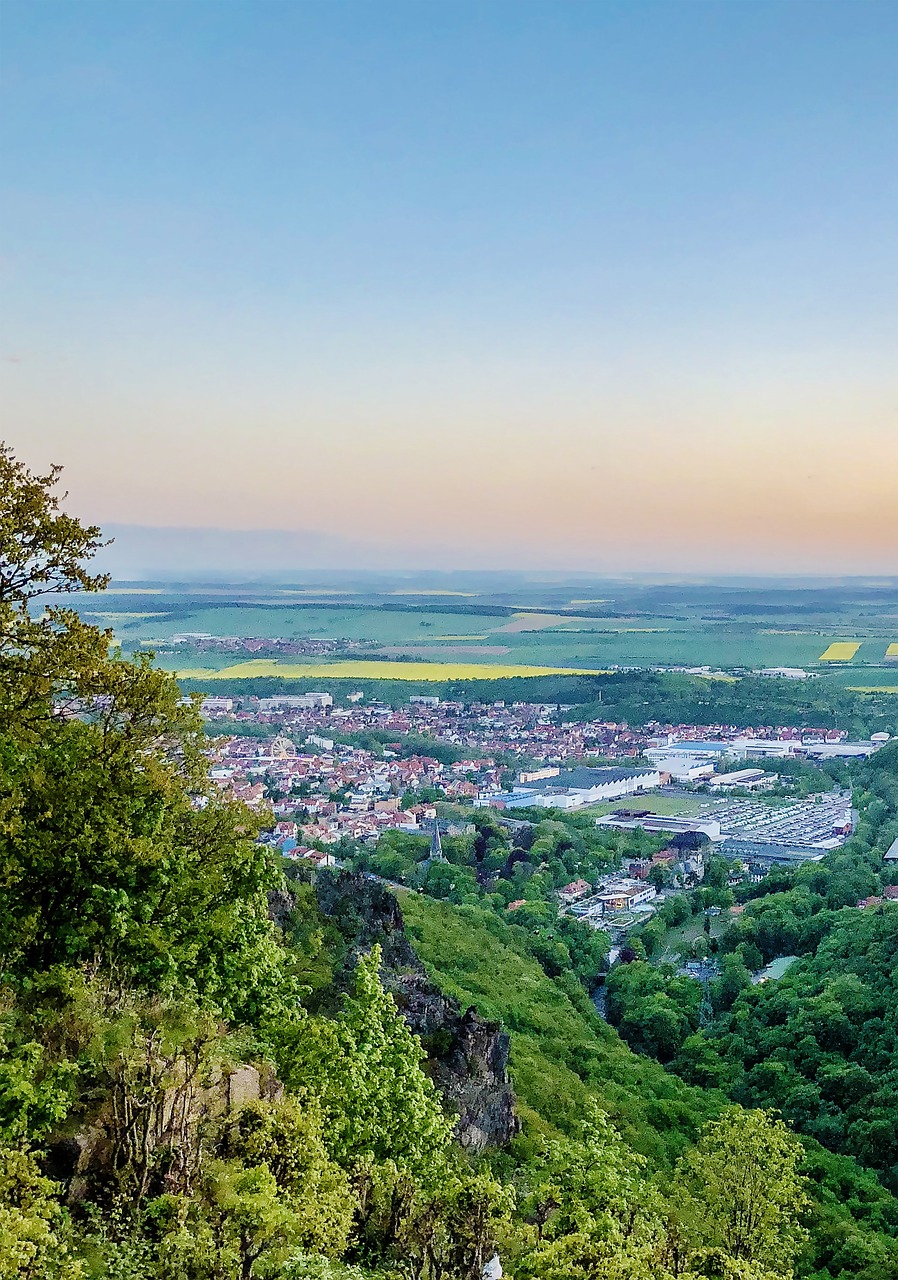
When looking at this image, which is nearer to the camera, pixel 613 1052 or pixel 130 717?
pixel 130 717

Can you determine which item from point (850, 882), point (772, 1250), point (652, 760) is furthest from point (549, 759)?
point (772, 1250)

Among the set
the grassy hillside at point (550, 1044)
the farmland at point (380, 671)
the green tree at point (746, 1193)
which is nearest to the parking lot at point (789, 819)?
the grassy hillside at point (550, 1044)

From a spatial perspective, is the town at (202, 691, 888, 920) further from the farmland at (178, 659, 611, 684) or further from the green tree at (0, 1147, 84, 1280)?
the green tree at (0, 1147, 84, 1280)

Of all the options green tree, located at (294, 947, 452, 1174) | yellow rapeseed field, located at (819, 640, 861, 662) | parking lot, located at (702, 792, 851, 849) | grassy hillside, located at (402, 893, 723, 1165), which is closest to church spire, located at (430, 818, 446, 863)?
grassy hillside, located at (402, 893, 723, 1165)

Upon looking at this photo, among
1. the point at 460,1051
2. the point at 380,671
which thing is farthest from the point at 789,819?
the point at 380,671

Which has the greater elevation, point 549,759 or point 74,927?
point 74,927

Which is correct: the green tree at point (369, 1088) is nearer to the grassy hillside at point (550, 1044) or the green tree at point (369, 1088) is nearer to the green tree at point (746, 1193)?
the green tree at point (746, 1193)

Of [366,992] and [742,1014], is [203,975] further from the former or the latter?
[742,1014]
